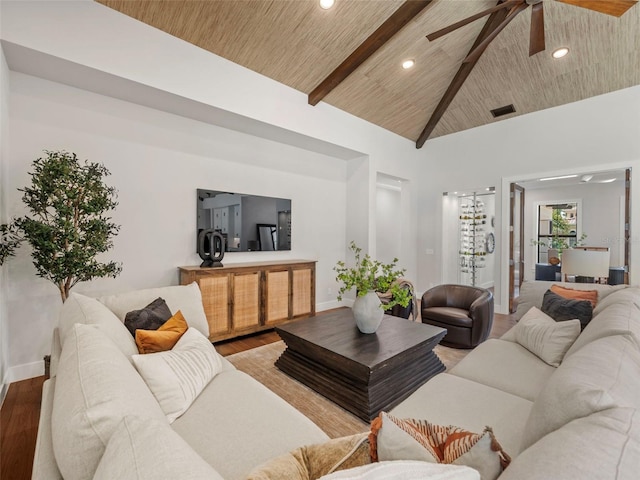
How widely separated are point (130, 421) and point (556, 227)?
30.8 feet

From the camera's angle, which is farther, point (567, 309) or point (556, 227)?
point (556, 227)

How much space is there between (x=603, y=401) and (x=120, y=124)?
4181 millimetres

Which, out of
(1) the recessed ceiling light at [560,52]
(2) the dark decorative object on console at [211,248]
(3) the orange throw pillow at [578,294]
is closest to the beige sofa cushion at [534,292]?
(3) the orange throw pillow at [578,294]

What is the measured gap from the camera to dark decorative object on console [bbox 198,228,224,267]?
3.64 meters

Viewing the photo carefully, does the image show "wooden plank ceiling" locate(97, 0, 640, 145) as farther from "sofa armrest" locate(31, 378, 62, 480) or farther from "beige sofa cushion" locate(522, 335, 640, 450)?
"beige sofa cushion" locate(522, 335, 640, 450)

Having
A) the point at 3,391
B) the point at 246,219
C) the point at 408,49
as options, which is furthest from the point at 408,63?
the point at 3,391

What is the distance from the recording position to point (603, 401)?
0.74 meters

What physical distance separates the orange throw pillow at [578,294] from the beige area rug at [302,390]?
117 cm

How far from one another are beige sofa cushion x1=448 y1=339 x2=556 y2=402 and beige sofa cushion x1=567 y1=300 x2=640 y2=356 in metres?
0.28

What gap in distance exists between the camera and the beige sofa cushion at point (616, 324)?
56.7 inches

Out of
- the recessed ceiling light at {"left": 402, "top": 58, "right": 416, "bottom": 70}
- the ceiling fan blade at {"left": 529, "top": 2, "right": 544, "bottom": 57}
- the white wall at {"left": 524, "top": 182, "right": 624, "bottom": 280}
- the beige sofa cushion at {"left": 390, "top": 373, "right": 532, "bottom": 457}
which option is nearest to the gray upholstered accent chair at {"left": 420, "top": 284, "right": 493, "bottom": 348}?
the beige sofa cushion at {"left": 390, "top": 373, "right": 532, "bottom": 457}

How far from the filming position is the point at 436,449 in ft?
2.70

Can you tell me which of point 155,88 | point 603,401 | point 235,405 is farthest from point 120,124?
point 603,401

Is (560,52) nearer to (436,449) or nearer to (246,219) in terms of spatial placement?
(246,219)
